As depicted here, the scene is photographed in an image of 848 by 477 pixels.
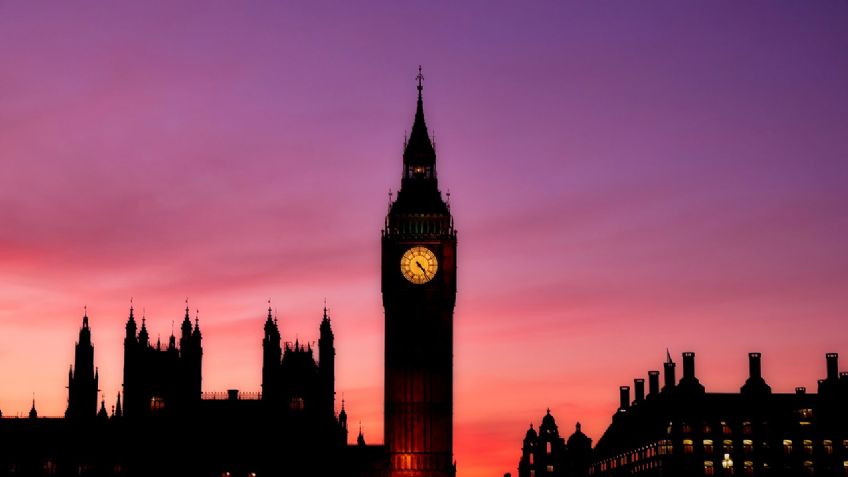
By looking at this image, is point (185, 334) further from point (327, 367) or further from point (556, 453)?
point (556, 453)

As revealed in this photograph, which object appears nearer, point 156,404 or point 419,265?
point 156,404

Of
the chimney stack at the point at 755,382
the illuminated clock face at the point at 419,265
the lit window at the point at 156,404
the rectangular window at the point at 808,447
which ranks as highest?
the illuminated clock face at the point at 419,265

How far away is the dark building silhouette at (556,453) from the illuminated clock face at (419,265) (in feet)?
200

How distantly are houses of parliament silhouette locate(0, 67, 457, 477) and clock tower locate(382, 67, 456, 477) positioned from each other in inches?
3.4

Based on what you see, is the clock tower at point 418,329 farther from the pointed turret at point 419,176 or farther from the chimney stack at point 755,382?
the chimney stack at point 755,382

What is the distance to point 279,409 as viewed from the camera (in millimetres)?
128500

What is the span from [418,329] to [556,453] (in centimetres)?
6099

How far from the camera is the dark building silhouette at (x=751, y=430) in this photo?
6501 inches

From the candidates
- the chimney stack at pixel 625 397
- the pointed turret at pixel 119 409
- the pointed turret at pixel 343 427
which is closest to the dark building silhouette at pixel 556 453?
the chimney stack at pixel 625 397

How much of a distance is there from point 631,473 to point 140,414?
75.4 meters

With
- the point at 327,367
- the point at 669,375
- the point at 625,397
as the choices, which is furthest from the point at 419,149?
the point at 625,397

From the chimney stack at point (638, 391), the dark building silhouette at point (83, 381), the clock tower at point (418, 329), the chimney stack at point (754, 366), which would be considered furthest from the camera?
the chimney stack at point (638, 391)

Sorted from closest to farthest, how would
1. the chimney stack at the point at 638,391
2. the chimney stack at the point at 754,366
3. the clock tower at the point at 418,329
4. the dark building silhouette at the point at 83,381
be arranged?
the dark building silhouette at the point at 83,381
the clock tower at the point at 418,329
the chimney stack at the point at 754,366
the chimney stack at the point at 638,391

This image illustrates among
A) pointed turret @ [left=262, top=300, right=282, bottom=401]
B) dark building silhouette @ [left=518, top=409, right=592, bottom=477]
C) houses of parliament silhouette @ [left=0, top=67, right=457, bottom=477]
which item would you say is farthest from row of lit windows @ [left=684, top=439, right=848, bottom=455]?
pointed turret @ [left=262, top=300, right=282, bottom=401]
